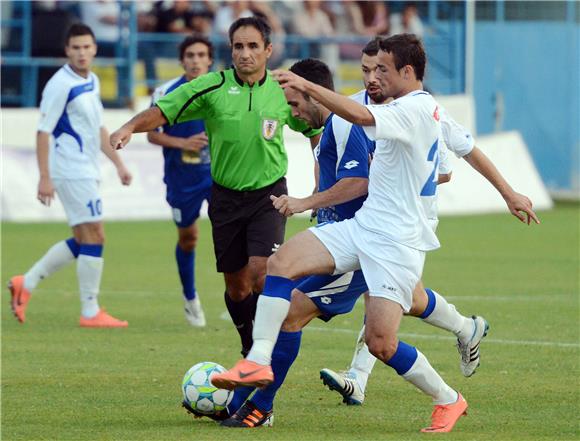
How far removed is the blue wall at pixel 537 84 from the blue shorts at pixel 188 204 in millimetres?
19664

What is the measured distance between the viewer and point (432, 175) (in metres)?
6.98

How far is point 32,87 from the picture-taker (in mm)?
22984

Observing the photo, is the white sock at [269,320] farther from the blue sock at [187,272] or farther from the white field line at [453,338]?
the blue sock at [187,272]

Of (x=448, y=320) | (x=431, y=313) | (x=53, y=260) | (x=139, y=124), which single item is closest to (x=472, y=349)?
(x=448, y=320)

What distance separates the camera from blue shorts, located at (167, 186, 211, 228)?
37.8 feet

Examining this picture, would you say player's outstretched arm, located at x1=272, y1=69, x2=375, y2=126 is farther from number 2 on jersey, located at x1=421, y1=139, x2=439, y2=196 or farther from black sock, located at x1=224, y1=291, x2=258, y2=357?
black sock, located at x1=224, y1=291, x2=258, y2=357

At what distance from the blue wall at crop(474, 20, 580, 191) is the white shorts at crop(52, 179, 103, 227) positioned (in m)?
20.0

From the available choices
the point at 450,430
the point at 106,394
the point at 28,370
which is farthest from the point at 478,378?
the point at 28,370

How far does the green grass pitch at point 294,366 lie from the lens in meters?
7.07

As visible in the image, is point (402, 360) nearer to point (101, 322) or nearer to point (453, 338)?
point (453, 338)

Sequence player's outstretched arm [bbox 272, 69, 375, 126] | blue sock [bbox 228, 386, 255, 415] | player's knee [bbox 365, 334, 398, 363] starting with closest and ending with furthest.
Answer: player's outstretched arm [bbox 272, 69, 375, 126] < player's knee [bbox 365, 334, 398, 363] < blue sock [bbox 228, 386, 255, 415]

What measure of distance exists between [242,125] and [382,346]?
94.3 inches

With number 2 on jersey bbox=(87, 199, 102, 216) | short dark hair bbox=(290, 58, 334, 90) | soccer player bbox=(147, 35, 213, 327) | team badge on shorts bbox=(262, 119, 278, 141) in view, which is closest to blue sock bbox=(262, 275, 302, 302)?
short dark hair bbox=(290, 58, 334, 90)

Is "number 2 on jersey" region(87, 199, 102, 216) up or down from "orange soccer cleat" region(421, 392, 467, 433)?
up
